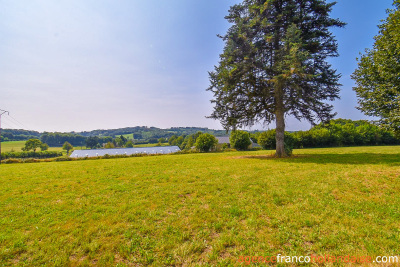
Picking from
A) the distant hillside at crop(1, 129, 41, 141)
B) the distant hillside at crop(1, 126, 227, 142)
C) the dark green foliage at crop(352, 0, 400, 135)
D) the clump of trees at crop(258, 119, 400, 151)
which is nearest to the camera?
the dark green foliage at crop(352, 0, 400, 135)

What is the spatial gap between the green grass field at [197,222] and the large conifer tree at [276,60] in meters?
9.32

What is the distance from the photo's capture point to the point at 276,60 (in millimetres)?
13961

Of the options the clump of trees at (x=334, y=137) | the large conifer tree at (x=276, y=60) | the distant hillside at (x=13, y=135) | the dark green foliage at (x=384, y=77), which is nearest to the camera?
the dark green foliage at (x=384, y=77)

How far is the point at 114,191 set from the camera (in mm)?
6754

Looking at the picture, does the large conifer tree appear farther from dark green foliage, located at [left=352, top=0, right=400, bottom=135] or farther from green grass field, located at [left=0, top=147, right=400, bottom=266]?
green grass field, located at [left=0, top=147, right=400, bottom=266]

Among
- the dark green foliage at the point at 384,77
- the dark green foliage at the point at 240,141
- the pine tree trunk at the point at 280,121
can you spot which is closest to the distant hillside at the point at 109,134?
the dark green foliage at the point at 240,141

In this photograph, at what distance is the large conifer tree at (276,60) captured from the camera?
13587 millimetres

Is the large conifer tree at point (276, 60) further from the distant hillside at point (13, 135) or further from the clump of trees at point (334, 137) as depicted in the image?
the distant hillside at point (13, 135)

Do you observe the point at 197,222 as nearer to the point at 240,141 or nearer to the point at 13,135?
the point at 240,141

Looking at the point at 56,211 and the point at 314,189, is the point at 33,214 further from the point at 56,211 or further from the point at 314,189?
the point at 314,189

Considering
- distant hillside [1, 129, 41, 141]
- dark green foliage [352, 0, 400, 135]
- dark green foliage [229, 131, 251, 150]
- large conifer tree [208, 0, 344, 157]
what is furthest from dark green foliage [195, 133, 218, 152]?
distant hillside [1, 129, 41, 141]

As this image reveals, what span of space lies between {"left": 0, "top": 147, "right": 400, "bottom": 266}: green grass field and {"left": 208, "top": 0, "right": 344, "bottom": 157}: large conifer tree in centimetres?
932

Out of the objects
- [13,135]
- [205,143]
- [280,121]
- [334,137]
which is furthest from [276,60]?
[13,135]

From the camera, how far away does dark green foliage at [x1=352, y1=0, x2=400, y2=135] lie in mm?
9953
